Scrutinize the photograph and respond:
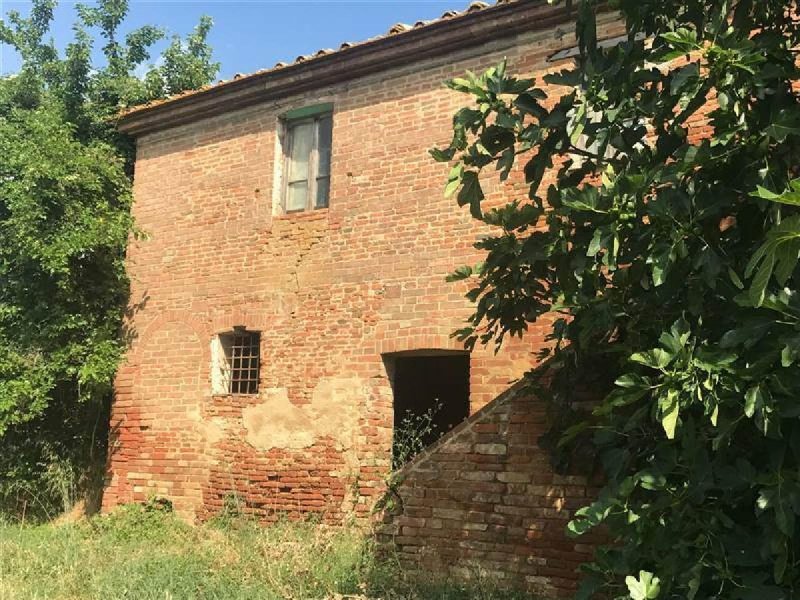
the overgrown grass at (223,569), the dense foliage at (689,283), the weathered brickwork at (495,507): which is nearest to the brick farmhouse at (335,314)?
the weathered brickwork at (495,507)

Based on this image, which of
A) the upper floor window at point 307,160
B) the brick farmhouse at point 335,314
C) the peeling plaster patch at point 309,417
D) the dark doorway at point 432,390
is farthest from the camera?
the dark doorway at point 432,390

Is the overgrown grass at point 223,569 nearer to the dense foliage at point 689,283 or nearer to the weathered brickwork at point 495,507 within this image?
the weathered brickwork at point 495,507

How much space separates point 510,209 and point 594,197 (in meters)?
1.12

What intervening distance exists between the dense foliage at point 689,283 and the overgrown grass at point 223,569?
8.12 ft

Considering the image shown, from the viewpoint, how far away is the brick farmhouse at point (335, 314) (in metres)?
6.62

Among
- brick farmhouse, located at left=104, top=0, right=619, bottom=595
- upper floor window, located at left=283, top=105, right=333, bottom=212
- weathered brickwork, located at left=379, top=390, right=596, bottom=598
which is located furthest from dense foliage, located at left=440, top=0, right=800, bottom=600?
upper floor window, located at left=283, top=105, right=333, bottom=212

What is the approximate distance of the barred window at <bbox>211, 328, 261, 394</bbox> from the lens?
32.3 feet

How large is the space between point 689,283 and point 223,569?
5074mm

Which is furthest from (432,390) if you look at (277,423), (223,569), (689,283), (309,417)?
(689,283)

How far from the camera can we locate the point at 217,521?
9047 mm

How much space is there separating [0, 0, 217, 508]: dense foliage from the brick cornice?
1.13m

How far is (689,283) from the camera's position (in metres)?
3.67

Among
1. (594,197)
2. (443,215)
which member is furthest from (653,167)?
(443,215)

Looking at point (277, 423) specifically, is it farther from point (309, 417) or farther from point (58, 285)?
point (58, 285)
